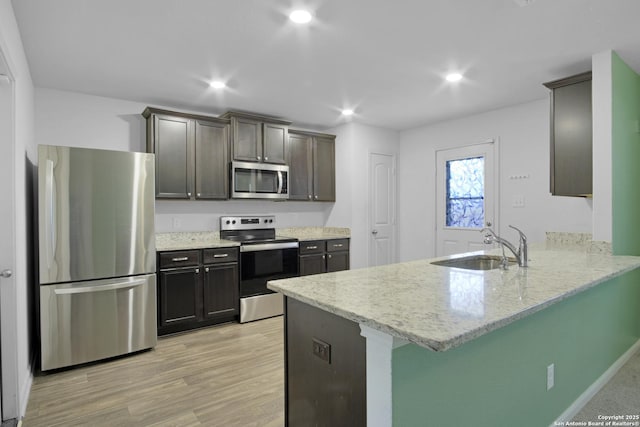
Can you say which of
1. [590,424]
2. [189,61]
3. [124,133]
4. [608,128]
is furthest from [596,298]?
[124,133]

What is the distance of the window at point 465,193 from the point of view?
14.5ft

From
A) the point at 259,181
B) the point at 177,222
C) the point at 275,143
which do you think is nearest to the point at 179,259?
the point at 177,222

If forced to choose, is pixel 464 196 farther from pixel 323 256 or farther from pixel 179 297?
pixel 179 297

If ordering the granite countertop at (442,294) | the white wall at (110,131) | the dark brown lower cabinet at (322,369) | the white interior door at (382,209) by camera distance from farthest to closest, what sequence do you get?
the white interior door at (382,209) → the white wall at (110,131) → the dark brown lower cabinet at (322,369) → the granite countertop at (442,294)

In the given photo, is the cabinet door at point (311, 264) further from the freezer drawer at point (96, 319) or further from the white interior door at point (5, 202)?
the white interior door at point (5, 202)

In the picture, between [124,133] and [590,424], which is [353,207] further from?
[590,424]

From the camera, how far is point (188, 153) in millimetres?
3838

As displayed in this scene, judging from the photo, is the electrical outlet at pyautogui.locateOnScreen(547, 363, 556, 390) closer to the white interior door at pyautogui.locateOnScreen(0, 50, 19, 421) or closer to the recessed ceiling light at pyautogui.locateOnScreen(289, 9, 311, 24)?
the recessed ceiling light at pyautogui.locateOnScreen(289, 9, 311, 24)

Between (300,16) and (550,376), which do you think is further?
(300,16)

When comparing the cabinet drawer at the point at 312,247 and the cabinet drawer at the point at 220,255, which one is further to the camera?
the cabinet drawer at the point at 312,247

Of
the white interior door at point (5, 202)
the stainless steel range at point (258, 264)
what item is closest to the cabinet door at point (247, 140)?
the stainless steel range at point (258, 264)

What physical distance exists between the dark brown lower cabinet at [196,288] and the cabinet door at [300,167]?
1223 millimetres

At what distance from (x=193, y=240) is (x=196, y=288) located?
0.69 m

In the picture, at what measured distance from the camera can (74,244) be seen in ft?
9.25
